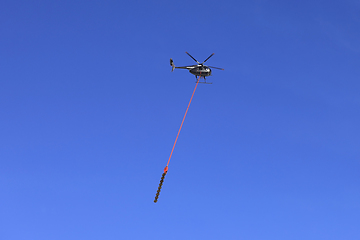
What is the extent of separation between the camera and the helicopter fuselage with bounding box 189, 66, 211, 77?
118781mm

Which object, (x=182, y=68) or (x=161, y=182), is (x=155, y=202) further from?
(x=182, y=68)

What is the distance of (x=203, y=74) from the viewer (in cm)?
11894

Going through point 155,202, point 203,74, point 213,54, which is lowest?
point 155,202

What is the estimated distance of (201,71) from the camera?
119m

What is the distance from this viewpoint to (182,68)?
121562 mm

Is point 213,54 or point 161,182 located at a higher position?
point 213,54

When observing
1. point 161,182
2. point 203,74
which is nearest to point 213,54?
point 203,74

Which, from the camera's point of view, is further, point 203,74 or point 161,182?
point 203,74

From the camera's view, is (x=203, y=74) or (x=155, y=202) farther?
(x=203, y=74)

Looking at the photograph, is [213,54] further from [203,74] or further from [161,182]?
[161,182]

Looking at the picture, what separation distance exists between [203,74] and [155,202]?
61.5m

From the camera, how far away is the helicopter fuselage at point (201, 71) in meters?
119

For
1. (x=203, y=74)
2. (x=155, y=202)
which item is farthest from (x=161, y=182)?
(x=203, y=74)

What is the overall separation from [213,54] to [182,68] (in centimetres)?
987
